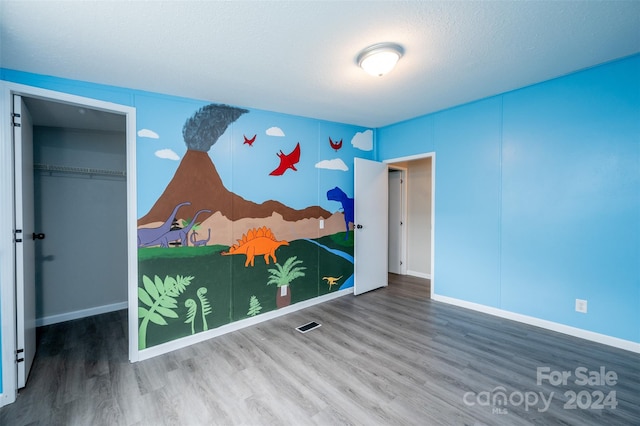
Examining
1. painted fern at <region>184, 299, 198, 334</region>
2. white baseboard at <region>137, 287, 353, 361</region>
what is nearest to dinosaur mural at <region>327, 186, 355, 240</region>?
white baseboard at <region>137, 287, 353, 361</region>

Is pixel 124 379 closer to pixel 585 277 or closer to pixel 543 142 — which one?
pixel 585 277

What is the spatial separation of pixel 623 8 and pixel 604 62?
99 centimetres

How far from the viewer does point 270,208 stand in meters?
3.21

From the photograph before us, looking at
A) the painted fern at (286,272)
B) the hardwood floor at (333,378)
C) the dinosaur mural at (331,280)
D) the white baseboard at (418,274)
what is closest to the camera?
the hardwood floor at (333,378)

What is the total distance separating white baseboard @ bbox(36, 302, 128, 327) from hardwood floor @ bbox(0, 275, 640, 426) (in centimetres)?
15

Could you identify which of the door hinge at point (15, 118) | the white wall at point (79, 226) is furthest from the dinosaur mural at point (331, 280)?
the door hinge at point (15, 118)

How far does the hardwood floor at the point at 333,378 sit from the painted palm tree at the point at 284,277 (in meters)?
0.39

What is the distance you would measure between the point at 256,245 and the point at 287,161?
1166 mm

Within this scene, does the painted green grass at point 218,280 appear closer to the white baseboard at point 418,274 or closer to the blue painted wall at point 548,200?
the blue painted wall at point 548,200

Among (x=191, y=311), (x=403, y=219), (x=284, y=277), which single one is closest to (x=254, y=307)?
(x=284, y=277)

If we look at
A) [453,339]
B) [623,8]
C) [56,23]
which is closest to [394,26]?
[623,8]

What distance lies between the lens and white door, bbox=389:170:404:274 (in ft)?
17.1

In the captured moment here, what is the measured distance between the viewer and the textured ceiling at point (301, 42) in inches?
61.1

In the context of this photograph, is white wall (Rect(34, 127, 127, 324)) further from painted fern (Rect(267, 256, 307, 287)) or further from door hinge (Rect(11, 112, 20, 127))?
painted fern (Rect(267, 256, 307, 287))
